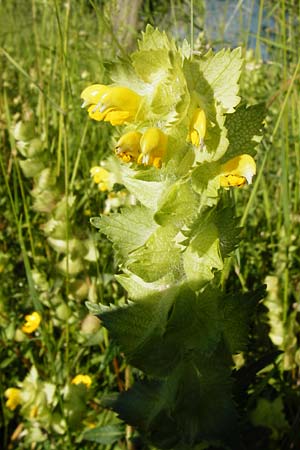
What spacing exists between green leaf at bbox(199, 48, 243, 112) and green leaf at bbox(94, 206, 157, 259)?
242 mm

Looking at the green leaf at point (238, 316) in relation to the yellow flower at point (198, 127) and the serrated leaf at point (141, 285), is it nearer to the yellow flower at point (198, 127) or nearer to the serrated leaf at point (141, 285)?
the serrated leaf at point (141, 285)

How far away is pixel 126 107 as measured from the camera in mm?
798

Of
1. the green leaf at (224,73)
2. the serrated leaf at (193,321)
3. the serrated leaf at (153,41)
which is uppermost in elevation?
the serrated leaf at (153,41)

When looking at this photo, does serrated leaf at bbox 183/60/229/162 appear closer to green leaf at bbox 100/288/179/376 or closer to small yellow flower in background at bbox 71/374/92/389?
green leaf at bbox 100/288/179/376

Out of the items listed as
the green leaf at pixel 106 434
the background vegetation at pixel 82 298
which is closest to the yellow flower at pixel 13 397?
the background vegetation at pixel 82 298

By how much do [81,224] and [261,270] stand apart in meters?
0.68

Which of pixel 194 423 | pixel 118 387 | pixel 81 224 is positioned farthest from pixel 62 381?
pixel 194 423

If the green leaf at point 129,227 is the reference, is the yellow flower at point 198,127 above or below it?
above

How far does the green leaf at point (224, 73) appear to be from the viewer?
74cm

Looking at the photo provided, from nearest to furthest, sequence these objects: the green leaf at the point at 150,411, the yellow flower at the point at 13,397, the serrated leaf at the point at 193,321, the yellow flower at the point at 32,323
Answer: the serrated leaf at the point at 193,321
the green leaf at the point at 150,411
the yellow flower at the point at 13,397
the yellow flower at the point at 32,323

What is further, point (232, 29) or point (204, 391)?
point (232, 29)

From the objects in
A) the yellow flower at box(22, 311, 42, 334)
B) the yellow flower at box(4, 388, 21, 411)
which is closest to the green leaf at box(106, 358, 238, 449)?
the yellow flower at box(4, 388, 21, 411)

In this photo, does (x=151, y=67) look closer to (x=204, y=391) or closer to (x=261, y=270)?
(x=204, y=391)

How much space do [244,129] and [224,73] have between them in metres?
0.10
